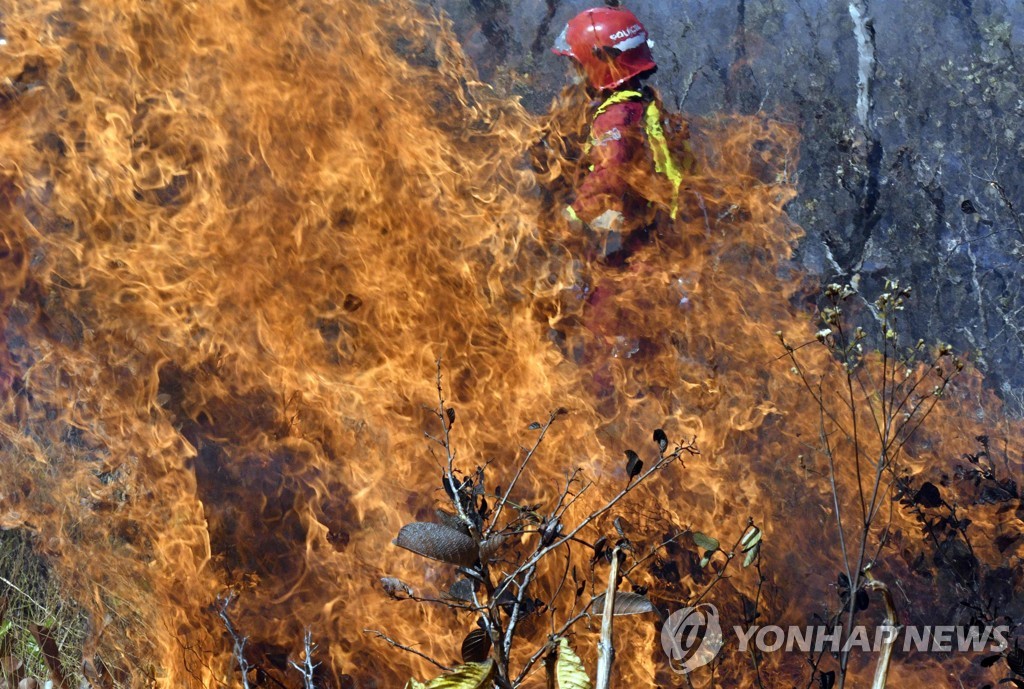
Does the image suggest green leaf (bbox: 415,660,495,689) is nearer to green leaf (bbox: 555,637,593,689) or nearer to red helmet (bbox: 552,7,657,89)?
green leaf (bbox: 555,637,593,689)

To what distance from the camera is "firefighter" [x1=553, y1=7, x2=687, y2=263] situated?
6.11m

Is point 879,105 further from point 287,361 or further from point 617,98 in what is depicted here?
point 287,361

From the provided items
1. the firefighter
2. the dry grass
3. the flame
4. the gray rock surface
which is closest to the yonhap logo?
the flame

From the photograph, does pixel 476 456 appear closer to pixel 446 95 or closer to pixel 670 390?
pixel 670 390

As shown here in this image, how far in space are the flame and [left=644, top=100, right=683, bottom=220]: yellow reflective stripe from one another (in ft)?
3.87

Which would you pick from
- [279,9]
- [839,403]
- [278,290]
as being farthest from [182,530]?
[839,403]

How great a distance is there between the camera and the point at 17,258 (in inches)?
227

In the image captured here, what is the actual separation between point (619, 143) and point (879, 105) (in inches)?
149

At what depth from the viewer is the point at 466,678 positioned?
176 cm

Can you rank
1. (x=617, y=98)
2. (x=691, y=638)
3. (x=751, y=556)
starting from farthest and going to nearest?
(x=617, y=98), (x=691, y=638), (x=751, y=556)

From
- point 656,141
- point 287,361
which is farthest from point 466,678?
point 656,141

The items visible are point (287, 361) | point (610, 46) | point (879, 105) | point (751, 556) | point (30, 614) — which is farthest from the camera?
point (879, 105)

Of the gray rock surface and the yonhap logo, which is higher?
the gray rock surface

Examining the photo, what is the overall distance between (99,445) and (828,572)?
192 inches
